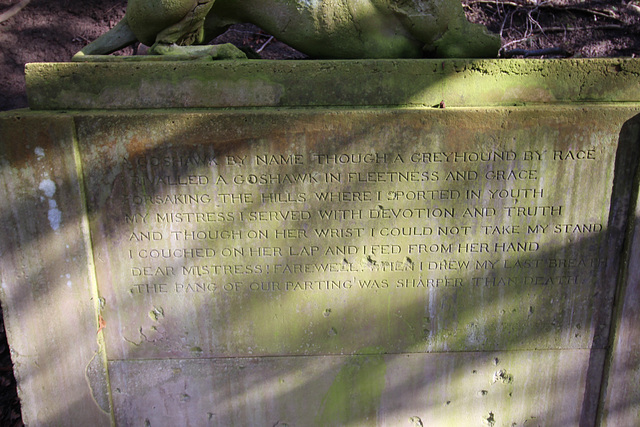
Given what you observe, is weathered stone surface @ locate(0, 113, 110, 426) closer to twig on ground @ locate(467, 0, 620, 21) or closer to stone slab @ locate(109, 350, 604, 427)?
stone slab @ locate(109, 350, 604, 427)

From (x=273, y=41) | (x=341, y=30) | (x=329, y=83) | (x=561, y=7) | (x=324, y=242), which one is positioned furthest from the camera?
(x=273, y=41)

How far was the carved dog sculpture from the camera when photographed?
2.31 meters

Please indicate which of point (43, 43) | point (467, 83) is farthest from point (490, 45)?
point (43, 43)

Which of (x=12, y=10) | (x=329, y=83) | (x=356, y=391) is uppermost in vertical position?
(x=12, y=10)

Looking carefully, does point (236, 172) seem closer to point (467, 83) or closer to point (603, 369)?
point (467, 83)

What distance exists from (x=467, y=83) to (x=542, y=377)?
162 centimetres

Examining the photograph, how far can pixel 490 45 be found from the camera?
7.95 ft

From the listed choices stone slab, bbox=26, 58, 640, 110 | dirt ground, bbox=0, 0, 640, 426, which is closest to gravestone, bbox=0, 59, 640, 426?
stone slab, bbox=26, 58, 640, 110

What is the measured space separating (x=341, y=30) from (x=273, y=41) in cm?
334

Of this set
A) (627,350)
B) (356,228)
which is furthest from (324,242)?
(627,350)

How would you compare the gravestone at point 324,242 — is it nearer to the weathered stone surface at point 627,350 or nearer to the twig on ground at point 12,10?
the weathered stone surface at point 627,350

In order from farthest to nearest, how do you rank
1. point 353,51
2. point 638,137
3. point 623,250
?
point 353,51 → point 623,250 → point 638,137

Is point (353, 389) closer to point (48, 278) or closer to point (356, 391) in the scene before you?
point (356, 391)

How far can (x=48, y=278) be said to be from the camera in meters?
2.22
